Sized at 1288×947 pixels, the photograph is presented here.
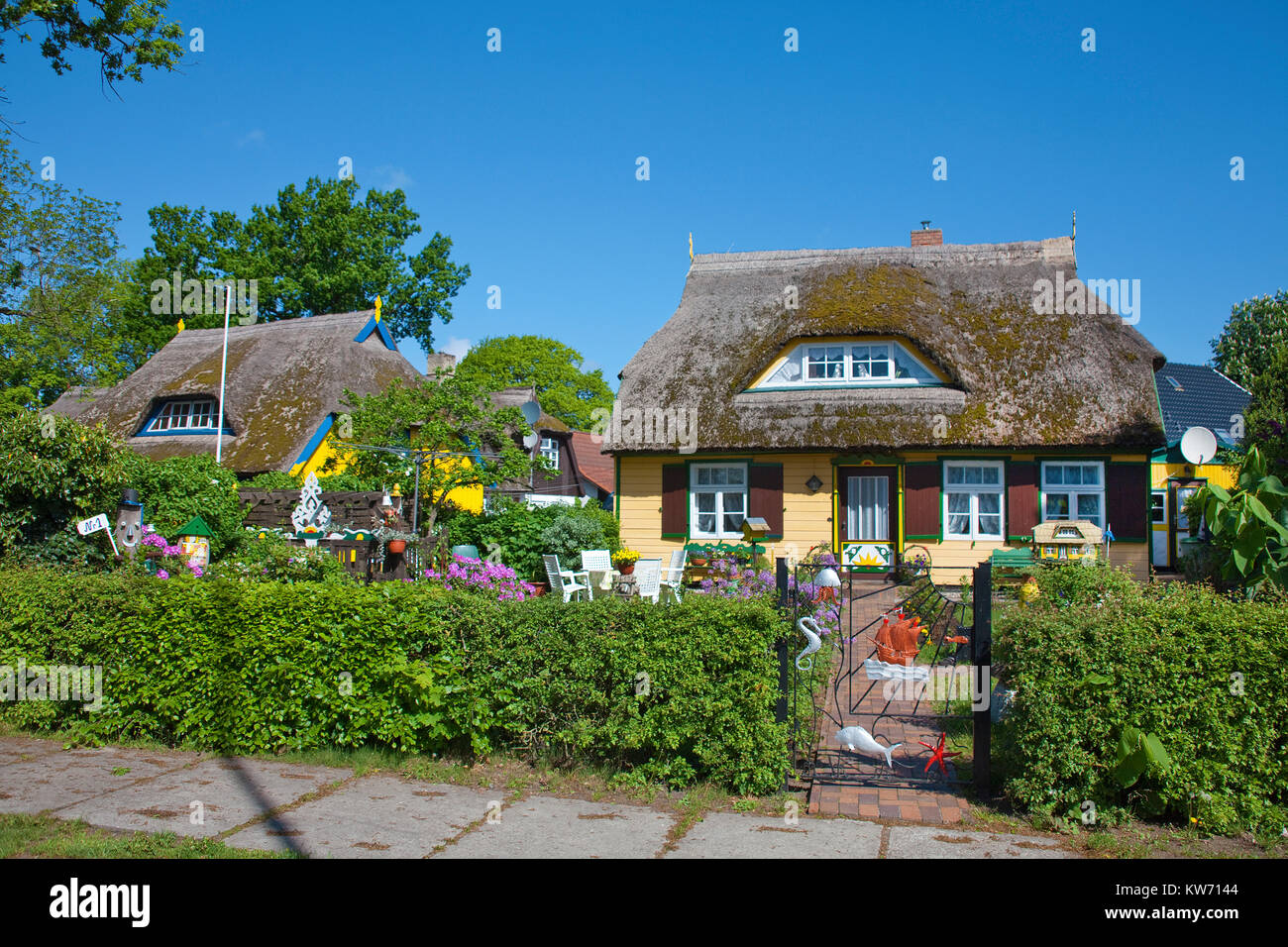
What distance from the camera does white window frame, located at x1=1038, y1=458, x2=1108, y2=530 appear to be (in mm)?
14984

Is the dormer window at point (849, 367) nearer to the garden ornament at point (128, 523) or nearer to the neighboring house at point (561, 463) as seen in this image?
the neighboring house at point (561, 463)

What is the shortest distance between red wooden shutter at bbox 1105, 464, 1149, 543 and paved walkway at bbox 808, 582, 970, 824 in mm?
9478

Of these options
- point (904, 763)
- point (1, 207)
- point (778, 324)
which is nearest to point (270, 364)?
point (1, 207)

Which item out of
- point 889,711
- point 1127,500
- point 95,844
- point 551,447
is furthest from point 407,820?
point 551,447

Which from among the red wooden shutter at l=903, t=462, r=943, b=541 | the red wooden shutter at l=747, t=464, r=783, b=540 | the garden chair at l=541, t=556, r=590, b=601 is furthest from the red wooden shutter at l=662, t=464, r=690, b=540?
the garden chair at l=541, t=556, r=590, b=601

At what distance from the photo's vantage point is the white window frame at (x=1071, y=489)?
14984 mm

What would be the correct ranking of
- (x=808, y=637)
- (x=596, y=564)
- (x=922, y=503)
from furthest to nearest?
(x=922, y=503)
(x=596, y=564)
(x=808, y=637)

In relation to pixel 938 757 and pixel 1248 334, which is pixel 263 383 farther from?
pixel 1248 334

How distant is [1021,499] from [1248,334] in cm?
2713

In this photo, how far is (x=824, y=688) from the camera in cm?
718

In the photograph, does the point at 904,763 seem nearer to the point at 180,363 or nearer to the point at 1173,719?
the point at 1173,719

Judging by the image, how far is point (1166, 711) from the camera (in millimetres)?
4754

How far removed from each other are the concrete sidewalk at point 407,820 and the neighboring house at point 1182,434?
578 inches
